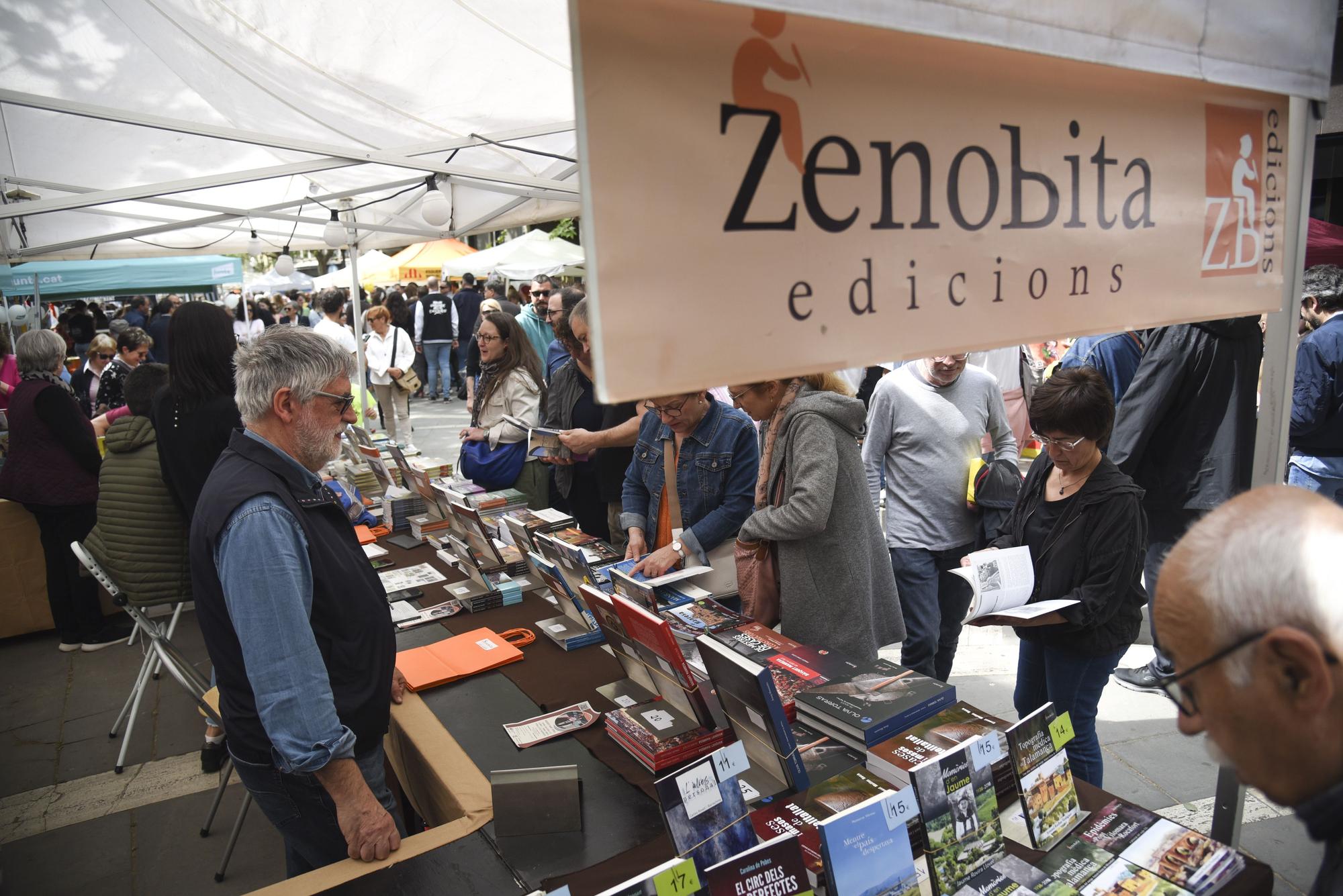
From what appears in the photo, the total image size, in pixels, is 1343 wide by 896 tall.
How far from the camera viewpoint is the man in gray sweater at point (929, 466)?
3.38 metres

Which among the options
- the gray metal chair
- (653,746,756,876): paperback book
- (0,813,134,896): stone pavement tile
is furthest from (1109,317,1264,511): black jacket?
(0,813,134,896): stone pavement tile

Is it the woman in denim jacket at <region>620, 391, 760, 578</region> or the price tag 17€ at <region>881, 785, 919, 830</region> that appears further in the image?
the woman in denim jacket at <region>620, 391, 760, 578</region>

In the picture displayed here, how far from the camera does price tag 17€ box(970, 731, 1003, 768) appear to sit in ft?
4.92

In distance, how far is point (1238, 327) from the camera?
126 inches

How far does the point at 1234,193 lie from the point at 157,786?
14.5 feet

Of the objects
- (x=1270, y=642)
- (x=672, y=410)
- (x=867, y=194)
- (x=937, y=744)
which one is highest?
(x=867, y=194)

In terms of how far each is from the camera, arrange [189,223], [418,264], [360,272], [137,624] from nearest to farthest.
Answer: [137,624], [189,223], [418,264], [360,272]

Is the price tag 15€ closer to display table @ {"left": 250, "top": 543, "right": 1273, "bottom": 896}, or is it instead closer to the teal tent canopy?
display table @ {"left": 250, "top": 543, "right": 1273, "bottom": 896}

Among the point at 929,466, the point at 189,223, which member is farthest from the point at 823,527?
the point at 189,223

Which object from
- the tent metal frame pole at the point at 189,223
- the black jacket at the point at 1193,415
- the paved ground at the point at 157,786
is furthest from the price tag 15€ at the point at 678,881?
the tent metal frame pole at the point at 189,223

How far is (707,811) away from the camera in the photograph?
140 centimetres

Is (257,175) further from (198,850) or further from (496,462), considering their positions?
(198,850)

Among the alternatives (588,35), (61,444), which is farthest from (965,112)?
(61,444)

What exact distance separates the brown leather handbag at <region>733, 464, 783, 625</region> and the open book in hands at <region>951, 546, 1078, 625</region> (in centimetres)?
68
